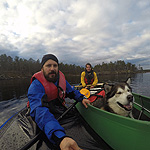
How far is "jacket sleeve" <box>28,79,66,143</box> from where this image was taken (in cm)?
156

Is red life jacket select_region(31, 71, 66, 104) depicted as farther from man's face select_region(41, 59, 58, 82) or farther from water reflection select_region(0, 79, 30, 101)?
water reflection select_region(0, 79, 30, 101)

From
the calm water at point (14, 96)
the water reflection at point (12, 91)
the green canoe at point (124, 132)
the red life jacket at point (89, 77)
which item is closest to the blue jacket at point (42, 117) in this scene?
the green canoe at point (124, 132)

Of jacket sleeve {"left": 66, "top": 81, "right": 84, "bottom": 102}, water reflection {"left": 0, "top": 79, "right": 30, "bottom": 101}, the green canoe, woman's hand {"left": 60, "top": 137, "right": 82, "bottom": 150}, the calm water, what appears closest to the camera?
woman's hand {"left": 60, "top": 137, "right": 82, "bottom": 150}

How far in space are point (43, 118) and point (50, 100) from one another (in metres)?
1.22

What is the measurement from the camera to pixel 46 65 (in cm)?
288

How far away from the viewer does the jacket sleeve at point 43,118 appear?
5.13 feet

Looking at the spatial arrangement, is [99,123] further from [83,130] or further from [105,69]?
[105,69]

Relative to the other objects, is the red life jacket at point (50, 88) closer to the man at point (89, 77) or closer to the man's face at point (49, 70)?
the man's face at point (49, 70)

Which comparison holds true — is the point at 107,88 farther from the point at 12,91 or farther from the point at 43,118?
the point at 12,91

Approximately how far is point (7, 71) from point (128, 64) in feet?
411

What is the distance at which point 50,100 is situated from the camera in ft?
9.81

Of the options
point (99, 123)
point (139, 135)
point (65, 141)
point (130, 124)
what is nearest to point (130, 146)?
point (139, 135)

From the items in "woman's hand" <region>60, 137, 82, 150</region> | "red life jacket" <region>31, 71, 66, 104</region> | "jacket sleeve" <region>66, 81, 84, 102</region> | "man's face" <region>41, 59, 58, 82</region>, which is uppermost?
"man's face" <region>41, 59, 58, 82</region>

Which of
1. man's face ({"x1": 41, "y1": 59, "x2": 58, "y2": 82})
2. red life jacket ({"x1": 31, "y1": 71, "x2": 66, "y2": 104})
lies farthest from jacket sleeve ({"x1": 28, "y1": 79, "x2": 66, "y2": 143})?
man's face ({"x1": 41, "y1": 59, "x2": 58, "y2": 82})
